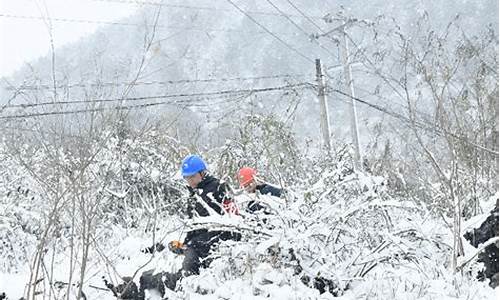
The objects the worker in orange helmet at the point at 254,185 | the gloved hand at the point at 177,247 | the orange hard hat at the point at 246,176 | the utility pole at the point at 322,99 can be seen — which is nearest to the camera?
the gloved hand at the point at 177,247

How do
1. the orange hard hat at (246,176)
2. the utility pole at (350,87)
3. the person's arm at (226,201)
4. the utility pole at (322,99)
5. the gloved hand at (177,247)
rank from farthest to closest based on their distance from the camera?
the utility pole at (350,87) → the utility pole at (322,99) → the orange hard hat at (246,176) → the gloved hand at (177,247) → the person's arm at (226,201)

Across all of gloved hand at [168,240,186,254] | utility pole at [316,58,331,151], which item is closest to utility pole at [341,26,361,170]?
utility pole at [316,58,331,151]

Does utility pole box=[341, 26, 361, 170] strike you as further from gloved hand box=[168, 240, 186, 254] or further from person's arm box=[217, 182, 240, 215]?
gloved hand box=[168, 240, 186, 254]

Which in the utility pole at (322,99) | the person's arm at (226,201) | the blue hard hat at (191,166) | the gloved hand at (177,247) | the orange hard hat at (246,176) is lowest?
the gloved hand at (177,247)

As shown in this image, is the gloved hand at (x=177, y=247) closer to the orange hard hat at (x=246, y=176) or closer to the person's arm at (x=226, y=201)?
the person's arm at (x=226, y=201)

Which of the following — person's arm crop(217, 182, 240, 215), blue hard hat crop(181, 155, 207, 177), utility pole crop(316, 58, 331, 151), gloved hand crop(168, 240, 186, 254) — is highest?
utility pole crop(316, 58, 331, 151)

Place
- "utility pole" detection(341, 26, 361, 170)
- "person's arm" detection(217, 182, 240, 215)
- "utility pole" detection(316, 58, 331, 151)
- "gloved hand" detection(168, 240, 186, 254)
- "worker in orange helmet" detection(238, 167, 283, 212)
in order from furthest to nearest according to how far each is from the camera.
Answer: "utility pole" detection(341, 26, 361, 170), "utility pole" detection(316, 58, 331, 151), "worker in orange helmet" detection(238, 167, 283, 212), "gloved hand" detection(168, 240, 186, 254), "person's arm" detection(217, 182, 240, 215)

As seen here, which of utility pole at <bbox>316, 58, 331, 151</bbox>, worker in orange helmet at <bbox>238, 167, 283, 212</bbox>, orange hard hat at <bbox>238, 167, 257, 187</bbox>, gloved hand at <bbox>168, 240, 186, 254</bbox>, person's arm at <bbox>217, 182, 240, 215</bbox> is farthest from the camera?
utility pole at <bbox>316, 58, 331, 151</bbox>

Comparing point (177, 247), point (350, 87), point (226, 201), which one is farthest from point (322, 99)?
point (177, 247)

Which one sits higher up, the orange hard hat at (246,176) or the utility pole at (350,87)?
the utility pole at (350,87)

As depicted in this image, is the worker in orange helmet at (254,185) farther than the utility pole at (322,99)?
No

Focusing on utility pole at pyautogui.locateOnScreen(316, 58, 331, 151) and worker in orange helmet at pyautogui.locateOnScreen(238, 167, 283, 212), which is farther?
utility pole at pyautogui.locateOnScreen(316, 58, 331, 151)

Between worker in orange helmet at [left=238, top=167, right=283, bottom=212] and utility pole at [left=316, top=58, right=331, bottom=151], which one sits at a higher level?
utility pole at [left=316, top=58, right=331, bottom=151]

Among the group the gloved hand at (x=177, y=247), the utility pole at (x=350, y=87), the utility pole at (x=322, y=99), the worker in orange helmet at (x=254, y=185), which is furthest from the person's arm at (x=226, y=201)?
the utility pole at (x=350, y=87)
